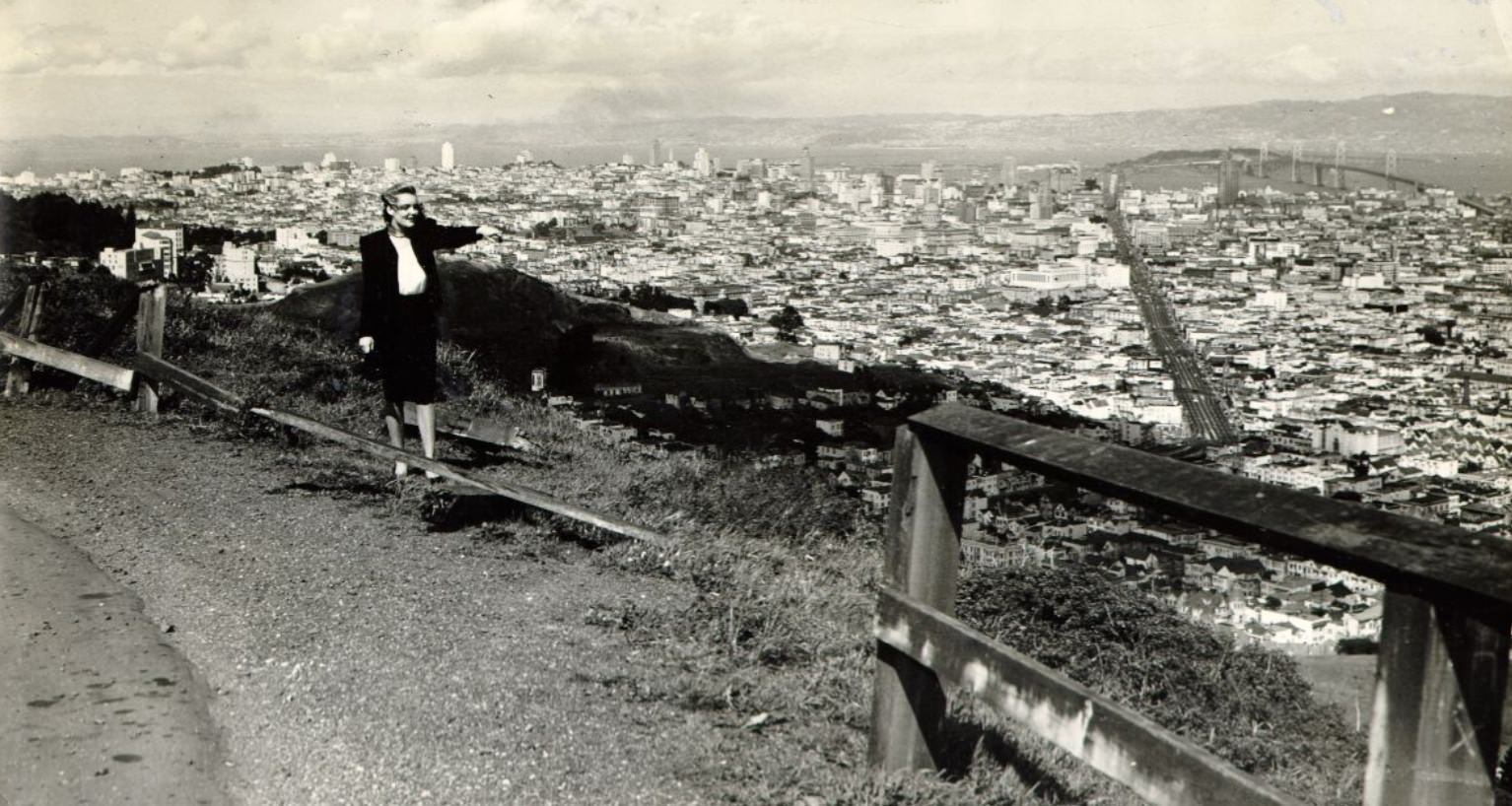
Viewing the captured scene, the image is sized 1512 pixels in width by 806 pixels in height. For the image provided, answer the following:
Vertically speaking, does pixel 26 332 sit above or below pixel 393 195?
below

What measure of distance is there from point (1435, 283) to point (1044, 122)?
38.0 feet

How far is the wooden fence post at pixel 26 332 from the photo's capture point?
11.3m

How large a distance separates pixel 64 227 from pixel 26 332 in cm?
867

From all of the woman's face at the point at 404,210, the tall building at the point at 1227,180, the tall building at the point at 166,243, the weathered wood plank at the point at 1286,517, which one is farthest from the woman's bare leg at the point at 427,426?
the tall building at the point at 1227,180

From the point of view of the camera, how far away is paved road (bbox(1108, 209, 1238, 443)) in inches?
677

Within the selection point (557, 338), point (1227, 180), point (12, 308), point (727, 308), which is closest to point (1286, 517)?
point (12, 308)

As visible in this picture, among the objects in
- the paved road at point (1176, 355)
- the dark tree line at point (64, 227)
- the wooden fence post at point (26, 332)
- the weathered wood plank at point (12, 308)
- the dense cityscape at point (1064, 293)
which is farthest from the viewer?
the dark tree line at point (64, 227)

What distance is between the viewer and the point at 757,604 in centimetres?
635

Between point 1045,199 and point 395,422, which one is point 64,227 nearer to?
point 395,422

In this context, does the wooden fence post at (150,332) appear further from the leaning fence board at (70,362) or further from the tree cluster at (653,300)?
the tree cluster at (653,300)

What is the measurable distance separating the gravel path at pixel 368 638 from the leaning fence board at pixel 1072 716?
95 centimetres

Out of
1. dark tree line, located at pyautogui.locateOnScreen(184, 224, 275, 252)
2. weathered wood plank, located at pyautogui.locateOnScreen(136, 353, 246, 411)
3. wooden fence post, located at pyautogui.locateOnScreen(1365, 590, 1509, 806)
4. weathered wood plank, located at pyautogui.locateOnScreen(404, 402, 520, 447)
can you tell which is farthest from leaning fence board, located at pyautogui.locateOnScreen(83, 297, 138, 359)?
wooden fence post, located at pyautogui.locateOnScreen(1365, 590, 1509, 806)

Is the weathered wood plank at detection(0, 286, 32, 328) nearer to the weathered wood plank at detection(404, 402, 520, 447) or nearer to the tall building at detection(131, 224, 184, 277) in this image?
the weathered wood plank at detection(404, 402, 520, 447)

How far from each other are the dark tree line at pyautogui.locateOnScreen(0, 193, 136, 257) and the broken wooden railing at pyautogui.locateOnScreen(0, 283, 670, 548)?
7.32m
